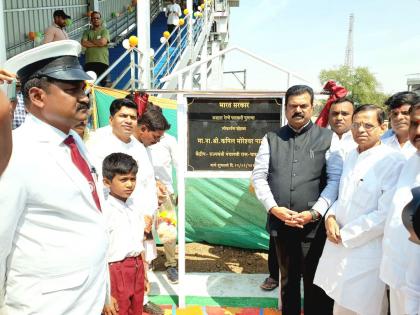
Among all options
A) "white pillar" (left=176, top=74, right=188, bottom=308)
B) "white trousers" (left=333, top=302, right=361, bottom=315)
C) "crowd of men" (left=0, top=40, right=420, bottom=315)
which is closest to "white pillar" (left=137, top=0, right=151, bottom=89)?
"crowd of men" (left=0, top=40, right=420, bottom=315)

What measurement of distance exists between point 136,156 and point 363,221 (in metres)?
1.80

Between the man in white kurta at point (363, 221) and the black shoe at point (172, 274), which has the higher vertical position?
the man in white kurta at point (363, 221)

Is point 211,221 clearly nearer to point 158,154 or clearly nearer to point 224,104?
point 158,154

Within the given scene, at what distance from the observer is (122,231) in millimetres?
2553

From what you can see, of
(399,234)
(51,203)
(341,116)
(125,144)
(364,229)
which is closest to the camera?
(51,203)

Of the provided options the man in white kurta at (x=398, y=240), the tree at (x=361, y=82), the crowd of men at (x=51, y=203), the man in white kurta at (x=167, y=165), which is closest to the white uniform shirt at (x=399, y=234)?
the man in white kurta at (x=398, y=240)

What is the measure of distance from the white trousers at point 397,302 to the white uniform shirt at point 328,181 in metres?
0.76

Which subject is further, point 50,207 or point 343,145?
point 343,145

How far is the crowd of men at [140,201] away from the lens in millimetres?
1434

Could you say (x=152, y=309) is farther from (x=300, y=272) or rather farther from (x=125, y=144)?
(x=125, y=144)

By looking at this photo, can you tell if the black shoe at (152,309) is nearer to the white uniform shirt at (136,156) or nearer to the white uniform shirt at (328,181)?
the white uniform shirt at (136,156)

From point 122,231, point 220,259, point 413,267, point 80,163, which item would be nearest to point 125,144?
point 122,231

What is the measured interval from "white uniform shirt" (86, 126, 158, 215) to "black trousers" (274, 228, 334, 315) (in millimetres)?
1107

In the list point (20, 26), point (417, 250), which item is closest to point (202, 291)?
point (417, 250)
